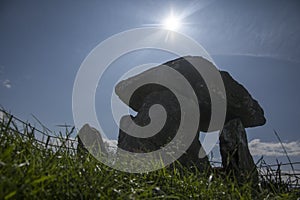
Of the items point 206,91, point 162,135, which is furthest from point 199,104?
point 162,135

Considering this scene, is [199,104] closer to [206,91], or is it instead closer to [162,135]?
[206,91]

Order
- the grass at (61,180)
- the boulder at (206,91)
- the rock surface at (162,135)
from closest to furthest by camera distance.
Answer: the grass at (61,180) < the rock surface at (162,135) < the boulder at (206,91)

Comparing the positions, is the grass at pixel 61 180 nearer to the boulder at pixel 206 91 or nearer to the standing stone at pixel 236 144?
the standing stone at pixel 236 144

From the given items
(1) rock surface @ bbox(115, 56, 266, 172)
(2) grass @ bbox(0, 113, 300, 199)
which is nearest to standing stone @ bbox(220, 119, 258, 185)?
(1) rock surface @ bbox(115, 56, 266, 172)

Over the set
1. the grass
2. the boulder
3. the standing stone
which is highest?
the boulder

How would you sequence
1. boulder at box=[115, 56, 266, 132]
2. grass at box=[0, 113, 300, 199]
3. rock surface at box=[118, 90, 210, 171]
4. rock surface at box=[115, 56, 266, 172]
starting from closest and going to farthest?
1. grass at box=[0, 113, 300, 199]
2. rock surface at box=[118, 90, 210, 171]
3. rock surface at box=[115, 56, 266, 172]
4. boulder at box=[115, 56, 266, 132]

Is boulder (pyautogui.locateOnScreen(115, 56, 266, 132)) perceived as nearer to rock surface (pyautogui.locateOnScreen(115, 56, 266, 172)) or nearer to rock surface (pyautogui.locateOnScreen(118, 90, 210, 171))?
rock surface (pyautogui.locateOnScreen(115, 56, 266, 172))

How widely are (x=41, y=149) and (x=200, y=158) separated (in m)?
5.69

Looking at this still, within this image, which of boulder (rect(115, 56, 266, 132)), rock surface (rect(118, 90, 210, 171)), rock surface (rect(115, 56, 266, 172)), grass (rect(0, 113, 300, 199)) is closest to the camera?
grass (rect(0, 113, 300, 199))

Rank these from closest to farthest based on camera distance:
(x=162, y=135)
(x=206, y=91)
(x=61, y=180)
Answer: (x=61, y=180)
(x=162, y=135)
(x=206, y=91)

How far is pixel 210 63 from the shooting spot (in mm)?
9258

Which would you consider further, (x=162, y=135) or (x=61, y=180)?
(x=162, y=135)

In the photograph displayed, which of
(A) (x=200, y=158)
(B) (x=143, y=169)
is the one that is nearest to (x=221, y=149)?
(A) (x=200, y=158)

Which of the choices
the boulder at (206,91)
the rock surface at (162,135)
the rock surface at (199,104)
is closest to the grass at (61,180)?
the rock surface at (162,135)
